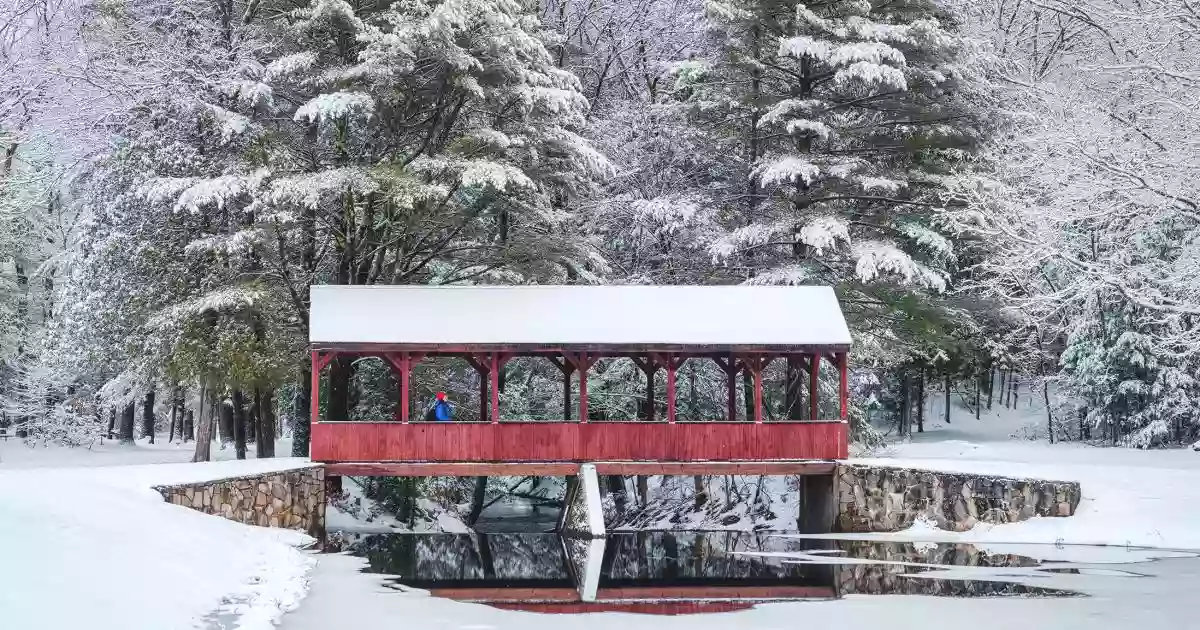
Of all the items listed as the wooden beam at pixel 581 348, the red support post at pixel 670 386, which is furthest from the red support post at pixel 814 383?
the red support post at pixel 670 386

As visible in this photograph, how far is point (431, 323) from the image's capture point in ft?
70.0

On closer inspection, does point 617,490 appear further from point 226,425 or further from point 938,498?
point 226,425

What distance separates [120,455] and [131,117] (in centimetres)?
1406

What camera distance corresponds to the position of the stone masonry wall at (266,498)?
681 inches

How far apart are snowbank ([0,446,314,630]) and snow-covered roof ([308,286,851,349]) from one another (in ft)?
14.9

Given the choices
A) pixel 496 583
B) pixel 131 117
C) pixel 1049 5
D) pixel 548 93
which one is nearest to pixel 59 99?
pixel 131 117

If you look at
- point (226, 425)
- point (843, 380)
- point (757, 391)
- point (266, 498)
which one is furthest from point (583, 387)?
point (226, 425)

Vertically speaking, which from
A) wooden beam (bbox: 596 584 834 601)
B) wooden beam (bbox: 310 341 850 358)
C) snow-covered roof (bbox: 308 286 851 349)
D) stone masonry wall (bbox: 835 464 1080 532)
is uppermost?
snow-covered roof (bbox: 308 286 851 349)

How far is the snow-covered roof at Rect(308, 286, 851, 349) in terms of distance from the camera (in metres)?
21.0

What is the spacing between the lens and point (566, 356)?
21.5 metres

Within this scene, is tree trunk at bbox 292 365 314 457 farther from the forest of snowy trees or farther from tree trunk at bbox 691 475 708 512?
tree trunk at bbox 691 475 708 512

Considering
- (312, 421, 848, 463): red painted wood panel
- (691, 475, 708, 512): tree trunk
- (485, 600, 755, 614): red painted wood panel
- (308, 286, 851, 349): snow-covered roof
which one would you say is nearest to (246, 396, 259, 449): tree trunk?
(308, 286, 851, 349): snow-covered roof

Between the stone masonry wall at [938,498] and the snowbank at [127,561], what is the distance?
31.9 feet

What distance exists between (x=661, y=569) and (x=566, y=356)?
451cm
